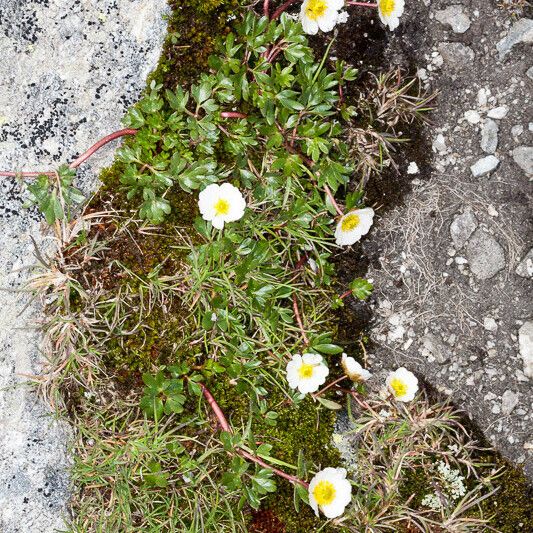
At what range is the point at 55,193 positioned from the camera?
3.18m

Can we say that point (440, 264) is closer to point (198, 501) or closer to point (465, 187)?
point (465, 187)

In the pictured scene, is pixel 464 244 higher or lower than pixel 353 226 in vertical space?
lower

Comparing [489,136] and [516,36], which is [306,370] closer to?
[489,136]

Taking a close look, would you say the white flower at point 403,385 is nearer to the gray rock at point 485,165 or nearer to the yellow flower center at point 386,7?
the gray rock at point 485,165

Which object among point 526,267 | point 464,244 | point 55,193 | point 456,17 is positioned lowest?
point 526,267

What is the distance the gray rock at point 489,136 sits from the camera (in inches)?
134

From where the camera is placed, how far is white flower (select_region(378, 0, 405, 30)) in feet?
10.2

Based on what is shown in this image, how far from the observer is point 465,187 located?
3418 mm

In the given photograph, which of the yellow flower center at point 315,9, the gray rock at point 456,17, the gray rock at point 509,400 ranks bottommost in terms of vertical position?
the gray rock at point 509,400

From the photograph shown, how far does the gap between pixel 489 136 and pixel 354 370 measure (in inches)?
56.1

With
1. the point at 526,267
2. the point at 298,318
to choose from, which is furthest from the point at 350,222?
the point at 526,267

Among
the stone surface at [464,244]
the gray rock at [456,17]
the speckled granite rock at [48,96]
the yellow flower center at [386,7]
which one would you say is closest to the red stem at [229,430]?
the stone surface at [464,244]

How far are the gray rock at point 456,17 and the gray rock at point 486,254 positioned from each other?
3.53 feet

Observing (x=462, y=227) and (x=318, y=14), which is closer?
(x=318, y=14)
